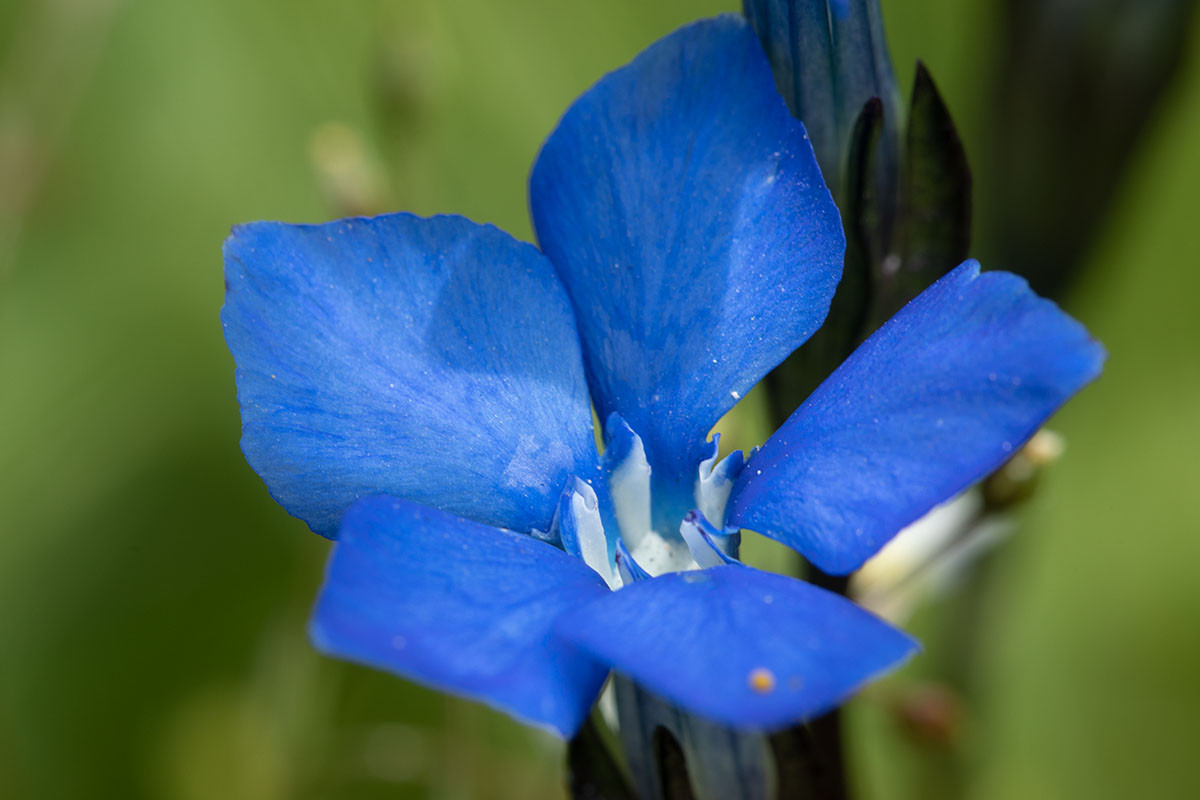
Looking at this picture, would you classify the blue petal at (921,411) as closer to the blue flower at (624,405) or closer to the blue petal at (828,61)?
the blue flower at (624,405)

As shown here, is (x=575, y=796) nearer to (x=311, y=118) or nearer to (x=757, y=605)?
(x=757, y=605)

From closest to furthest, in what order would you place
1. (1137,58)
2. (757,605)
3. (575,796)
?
(757,605), (575,796), (1137,58)

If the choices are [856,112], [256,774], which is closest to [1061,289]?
[856,112]

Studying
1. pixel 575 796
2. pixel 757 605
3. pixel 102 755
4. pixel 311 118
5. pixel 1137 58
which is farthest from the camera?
pixel 311 118

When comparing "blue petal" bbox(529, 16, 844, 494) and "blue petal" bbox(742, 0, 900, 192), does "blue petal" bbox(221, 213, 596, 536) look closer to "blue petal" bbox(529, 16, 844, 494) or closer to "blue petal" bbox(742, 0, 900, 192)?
"blue petal" bbox(529, 16, 844, 494)

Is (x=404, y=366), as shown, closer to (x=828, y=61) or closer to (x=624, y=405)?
(x=624, y=405)

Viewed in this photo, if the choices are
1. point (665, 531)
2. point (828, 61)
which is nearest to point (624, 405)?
point (665, 531)

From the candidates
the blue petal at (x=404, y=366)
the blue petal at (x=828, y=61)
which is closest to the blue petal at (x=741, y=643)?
the blue petal at (x=404, y=366)

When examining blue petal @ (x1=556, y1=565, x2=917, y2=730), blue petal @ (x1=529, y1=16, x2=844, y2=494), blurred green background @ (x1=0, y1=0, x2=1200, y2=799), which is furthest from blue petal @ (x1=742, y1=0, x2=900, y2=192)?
blurred green background @ (x1=0, y1=0, x2=1200, y2=799)
